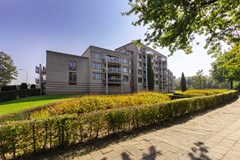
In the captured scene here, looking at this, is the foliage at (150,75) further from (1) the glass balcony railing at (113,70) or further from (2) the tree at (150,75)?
(1) the glass balcony railing at (113,70)

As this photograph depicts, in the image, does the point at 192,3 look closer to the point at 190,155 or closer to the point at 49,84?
the point at 190,155

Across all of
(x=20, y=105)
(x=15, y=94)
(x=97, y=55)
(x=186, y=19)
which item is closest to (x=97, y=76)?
(x=97, y=55)

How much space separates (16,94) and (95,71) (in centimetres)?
1720

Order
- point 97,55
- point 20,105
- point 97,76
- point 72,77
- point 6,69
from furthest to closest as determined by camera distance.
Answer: point 6,69, point 97,55, point 97,76, point 72,77, point 20,105

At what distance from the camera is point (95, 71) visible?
111 feet

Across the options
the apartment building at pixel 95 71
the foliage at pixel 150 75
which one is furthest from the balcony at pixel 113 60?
the foliage at pixel 150 75

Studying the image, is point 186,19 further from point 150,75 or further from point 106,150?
point 150,75

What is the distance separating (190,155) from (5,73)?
58929mm

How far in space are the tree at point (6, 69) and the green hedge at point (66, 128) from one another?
2160 inches

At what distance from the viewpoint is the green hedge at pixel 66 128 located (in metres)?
3.35

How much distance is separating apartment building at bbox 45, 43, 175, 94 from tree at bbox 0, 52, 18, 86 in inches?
1162

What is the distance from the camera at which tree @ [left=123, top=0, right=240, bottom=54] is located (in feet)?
17.0

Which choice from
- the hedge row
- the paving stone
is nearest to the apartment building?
the hedge row

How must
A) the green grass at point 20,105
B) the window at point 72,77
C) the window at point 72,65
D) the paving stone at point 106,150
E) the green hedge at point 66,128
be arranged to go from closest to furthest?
1. the green hedge at point 66,128
2. the paving stone at point 106,150
3. the green grass at point 20,105
4. the window at point 72,77
5. the window at point 72,65
